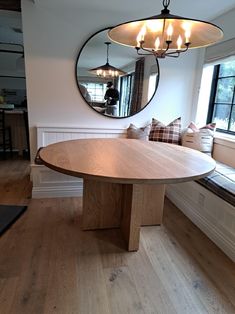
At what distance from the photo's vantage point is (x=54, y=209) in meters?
2.65

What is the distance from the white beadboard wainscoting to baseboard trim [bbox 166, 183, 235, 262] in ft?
3.83

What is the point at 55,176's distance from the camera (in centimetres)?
294

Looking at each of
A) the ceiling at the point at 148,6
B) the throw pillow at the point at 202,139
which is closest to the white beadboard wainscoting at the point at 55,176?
the throw pillow at the point at 202,139

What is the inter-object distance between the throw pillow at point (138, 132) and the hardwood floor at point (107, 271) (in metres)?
1.15

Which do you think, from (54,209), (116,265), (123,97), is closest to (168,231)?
(116,265)

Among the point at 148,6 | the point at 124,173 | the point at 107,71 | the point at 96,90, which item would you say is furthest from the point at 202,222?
the point at 148,6

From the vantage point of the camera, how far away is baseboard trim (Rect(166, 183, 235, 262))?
1991 mm

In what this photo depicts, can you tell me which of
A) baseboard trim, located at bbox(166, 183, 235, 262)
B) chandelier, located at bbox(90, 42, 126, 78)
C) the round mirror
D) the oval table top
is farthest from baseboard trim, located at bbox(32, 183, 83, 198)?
chandelier, located at bbox(90, 42, 126, 78)

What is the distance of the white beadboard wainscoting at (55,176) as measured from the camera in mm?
2895

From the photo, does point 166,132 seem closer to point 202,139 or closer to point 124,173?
point 202,139

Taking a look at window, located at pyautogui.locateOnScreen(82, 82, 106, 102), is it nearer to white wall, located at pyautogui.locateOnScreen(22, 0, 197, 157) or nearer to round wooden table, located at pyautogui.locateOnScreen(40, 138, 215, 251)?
white wall, located at pyautogui.locateOnScreen(22, 0, 197, 157)

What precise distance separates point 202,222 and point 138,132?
4.44 ft

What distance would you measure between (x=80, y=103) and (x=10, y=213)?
1526mm

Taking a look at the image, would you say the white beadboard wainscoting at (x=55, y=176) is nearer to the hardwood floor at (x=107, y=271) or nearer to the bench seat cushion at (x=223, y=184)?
the hardwood floor at (x=107, y=271)
